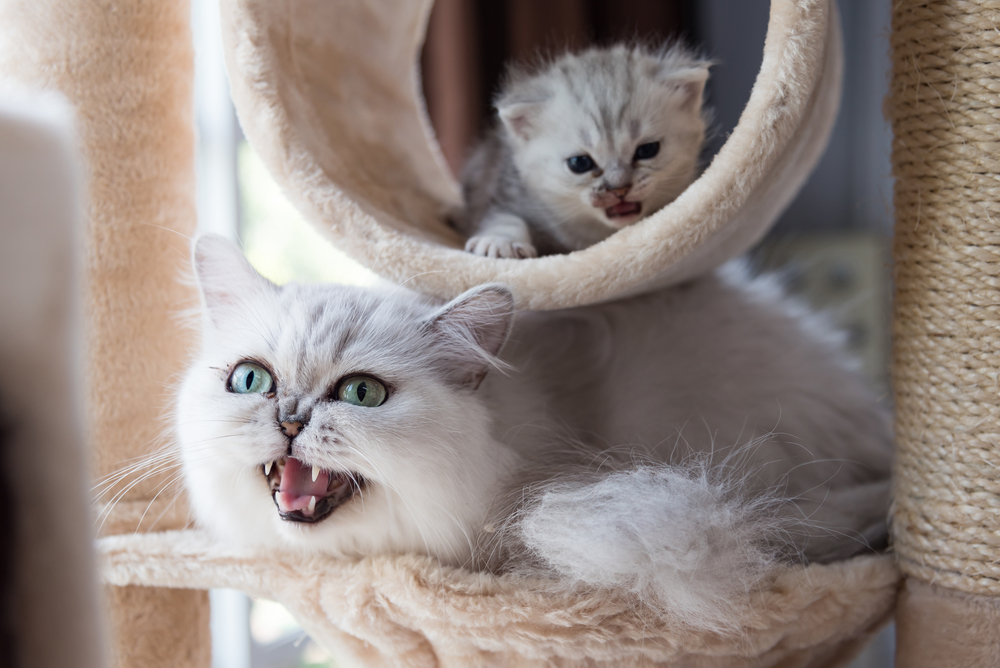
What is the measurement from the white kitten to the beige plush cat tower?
0.16m

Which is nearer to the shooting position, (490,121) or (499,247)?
(499,247)

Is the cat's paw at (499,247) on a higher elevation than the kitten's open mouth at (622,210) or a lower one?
lower

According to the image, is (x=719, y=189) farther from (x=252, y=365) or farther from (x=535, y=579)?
(x=252, y=365)

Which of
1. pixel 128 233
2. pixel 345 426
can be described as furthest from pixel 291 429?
pixel 128 233

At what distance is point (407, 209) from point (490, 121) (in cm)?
75

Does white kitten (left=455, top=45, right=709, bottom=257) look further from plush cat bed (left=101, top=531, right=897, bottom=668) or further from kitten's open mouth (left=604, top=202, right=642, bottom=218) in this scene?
plush cat bed (left=101, top=531, right=897, bottom=668)

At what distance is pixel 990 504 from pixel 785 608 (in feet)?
1.02

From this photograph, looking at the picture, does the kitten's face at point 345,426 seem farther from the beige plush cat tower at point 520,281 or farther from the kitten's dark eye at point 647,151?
the kitten's dark eye at point 647,151

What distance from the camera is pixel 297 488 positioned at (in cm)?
83

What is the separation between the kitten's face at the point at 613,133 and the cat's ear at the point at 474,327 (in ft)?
1.14

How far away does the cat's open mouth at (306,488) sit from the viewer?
82cm

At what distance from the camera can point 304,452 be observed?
2.56 ft

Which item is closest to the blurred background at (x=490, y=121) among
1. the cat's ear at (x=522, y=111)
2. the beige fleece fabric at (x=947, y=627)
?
the cat's ear at (x=522, y=111)

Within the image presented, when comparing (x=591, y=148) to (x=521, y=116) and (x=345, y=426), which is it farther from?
(x=345, y=426)
